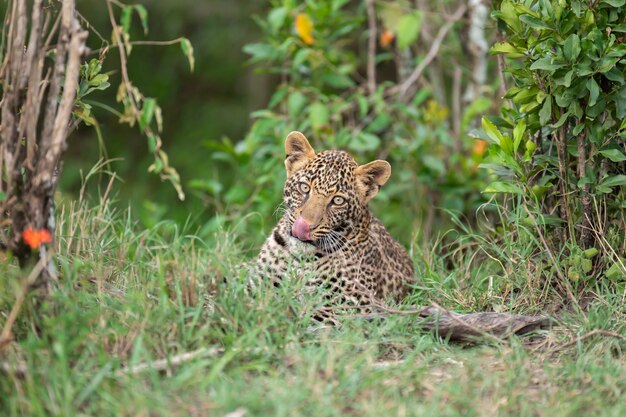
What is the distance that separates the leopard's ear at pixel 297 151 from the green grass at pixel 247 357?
0.93m

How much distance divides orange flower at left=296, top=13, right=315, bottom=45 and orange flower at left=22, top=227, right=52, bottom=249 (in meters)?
4.89

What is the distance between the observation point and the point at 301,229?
6.30 metres

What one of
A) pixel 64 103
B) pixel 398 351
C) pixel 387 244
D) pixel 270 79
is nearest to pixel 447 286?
pixel 387 244

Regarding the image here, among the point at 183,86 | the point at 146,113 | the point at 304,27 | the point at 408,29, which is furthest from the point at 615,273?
the point at 183,86

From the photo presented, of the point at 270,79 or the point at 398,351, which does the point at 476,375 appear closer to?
the point at 398,351

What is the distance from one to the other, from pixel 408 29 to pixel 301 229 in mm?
3844

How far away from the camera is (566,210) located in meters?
6.58

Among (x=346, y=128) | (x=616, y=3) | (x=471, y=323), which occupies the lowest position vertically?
(x=471, y=323)

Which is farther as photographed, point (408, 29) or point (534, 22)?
point (408, 29)

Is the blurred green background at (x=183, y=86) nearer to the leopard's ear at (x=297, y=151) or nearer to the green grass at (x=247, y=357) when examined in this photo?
the leopard's ear at (x=297, y=151)

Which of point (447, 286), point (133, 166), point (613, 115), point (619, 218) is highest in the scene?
point (613, 115)

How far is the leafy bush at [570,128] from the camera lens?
241 inches

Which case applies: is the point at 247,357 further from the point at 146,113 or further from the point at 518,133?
the point at 518,133

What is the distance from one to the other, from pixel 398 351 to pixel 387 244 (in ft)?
5.20
